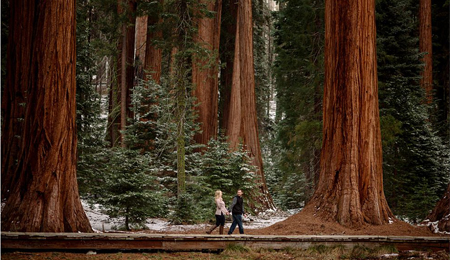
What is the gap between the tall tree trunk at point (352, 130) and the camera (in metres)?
10.8

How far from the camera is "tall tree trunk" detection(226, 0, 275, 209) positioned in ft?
60.4

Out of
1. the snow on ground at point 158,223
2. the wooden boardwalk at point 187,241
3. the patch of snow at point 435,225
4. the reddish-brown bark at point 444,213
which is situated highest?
the reddish-brown bark at point 444,213

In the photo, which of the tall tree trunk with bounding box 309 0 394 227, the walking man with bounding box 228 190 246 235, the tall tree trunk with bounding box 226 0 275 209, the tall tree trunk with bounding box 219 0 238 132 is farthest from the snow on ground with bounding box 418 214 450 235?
the tall tree trunk with bounding box 219 0 238 132

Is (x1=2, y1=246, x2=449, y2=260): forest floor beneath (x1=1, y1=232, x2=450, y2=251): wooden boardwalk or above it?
beneath

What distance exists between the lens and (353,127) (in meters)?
11.1

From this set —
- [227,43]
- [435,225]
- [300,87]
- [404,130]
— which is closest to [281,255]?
[435,225]

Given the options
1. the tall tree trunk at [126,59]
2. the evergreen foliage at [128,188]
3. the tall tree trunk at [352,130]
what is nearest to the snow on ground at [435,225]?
the tall tree trunk at [352,130]

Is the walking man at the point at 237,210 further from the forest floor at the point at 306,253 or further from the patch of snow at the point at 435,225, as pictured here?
the patch of snow at the point at 435,225

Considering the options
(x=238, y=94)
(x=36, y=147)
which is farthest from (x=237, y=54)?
(x=36, y=147)

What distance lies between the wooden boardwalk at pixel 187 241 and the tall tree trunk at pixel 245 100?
31.4ft

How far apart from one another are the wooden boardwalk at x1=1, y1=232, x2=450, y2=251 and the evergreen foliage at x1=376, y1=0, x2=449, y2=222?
769 centimetres

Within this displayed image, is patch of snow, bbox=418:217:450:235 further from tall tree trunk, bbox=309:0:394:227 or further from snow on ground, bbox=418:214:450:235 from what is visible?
tall tree trunk, bbox=309:0:394:227

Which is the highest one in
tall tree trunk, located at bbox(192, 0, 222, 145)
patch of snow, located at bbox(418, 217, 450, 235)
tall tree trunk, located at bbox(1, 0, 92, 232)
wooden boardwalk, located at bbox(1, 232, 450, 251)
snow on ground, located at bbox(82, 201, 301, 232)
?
tall tree trunk, located at bbox(192, 0, 222, 145)

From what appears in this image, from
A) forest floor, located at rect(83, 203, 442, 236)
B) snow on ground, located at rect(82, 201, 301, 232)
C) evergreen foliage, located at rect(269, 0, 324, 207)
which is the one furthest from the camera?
evergreen foliage, located at rect(269, 0, 324, 207)
